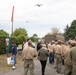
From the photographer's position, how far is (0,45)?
30.2 metres

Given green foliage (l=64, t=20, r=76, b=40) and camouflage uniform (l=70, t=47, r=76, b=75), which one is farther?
green foliage (l=64, t=20, r=76, b=40)

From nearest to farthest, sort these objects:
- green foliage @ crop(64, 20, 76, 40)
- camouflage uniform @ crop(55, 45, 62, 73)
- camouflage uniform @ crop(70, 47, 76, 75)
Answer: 1. camouflage uniform @ crop(70, 47, 76, 75)
2. camouflage uniform @ crop(55, 45, 62, 73)
3. green foliage @ crop(64, 20, 76, 40)

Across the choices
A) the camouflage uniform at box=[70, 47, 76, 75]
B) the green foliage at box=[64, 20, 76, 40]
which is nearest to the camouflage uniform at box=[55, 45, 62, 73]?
the camouflage uniform at box=[70, 47, 76, 75]

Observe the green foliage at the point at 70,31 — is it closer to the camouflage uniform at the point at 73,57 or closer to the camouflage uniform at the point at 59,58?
the camouflage uniform at the point at 59,58

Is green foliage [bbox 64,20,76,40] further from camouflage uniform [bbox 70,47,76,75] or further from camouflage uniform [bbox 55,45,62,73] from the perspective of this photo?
camouflage uniform [bbox 70,47,76,75]

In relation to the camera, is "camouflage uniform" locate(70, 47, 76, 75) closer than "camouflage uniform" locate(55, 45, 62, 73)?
Yes

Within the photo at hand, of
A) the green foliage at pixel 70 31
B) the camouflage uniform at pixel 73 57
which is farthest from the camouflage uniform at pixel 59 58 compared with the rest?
the green foliage at pixel 70 31

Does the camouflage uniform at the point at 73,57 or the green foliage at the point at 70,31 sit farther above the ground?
the green foliage at the point at 70,31

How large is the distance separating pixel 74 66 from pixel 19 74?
7.45m

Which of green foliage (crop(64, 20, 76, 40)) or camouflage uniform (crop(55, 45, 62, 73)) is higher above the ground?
green foliage (crop(64, 20, 76, 40))

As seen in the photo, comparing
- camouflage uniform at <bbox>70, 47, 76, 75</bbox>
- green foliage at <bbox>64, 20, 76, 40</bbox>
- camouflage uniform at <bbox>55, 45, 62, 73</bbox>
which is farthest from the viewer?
green foliage at <bbox>64, 20, 76, 40</bbox>

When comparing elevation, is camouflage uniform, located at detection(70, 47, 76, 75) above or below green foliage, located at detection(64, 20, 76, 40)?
below

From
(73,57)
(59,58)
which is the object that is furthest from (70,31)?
(73,57)

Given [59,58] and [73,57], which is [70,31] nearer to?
[59,58]
